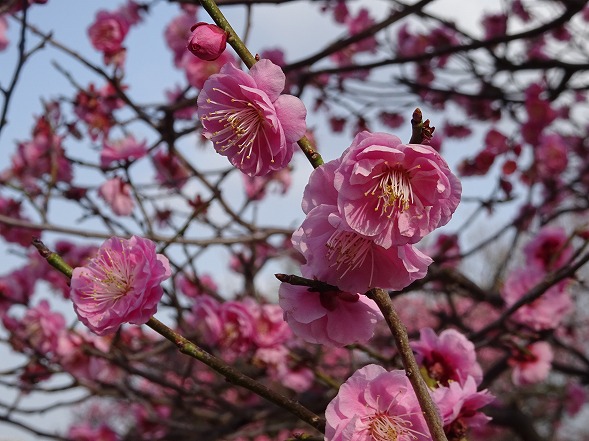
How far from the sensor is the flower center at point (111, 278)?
1.22 meters

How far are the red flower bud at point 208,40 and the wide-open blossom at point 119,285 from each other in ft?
1.20

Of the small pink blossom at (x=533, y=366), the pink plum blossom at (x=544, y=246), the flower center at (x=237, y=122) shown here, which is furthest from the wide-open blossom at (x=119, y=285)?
the pink plum blossom at (x=544, y=246)

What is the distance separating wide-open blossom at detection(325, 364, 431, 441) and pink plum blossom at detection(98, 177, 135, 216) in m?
2.02

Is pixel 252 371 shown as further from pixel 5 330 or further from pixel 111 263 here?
pixel 111 263

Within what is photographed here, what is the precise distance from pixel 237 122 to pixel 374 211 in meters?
0.35

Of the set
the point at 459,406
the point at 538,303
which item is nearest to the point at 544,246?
the point at 538,303

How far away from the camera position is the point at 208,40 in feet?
3.56

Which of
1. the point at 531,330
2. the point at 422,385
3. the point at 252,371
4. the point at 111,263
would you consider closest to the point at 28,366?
the point at 252,371

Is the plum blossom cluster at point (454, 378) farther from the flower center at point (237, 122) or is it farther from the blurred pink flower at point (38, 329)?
the blurred pink flower at point (38, 329)

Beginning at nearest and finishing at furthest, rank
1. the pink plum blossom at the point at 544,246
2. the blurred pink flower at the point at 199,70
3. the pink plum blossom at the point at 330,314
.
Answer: the pink plum blossom at the point at 330,314
the pink plum blossom at the point at 544,246
the blurred pink flower at the point at 199,70

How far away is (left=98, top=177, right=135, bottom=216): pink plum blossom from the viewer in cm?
286

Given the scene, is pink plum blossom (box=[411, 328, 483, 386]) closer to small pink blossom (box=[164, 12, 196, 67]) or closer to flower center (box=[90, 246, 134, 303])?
flower center (box=[90, 246, 134, 303])

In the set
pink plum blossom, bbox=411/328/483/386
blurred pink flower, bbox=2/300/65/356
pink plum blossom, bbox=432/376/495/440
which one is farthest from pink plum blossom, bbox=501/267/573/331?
blurred pink flower, bbox=2/300/65/356

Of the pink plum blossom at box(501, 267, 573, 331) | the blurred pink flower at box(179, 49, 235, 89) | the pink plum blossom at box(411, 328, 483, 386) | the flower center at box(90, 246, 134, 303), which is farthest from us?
the blurred pink flower at box(179, 49, 235, 89)
